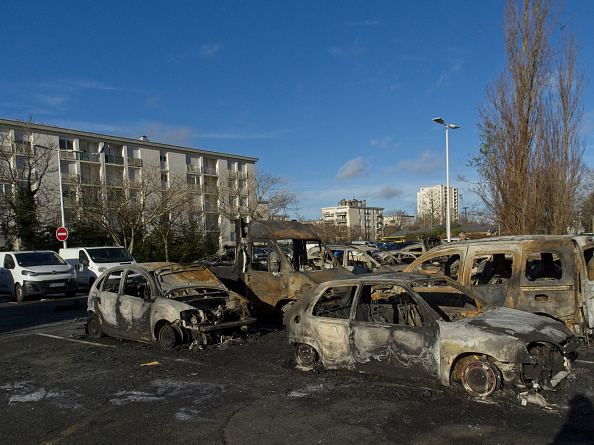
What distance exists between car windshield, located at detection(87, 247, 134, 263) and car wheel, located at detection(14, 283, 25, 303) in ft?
9.98

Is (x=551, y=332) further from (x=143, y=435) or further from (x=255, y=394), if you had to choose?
(x=143, y=435)

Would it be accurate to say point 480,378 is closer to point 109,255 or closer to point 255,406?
point 255,406

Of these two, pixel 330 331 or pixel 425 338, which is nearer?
pixel 425 338

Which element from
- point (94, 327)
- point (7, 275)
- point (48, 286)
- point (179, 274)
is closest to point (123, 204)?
point (7, 275)

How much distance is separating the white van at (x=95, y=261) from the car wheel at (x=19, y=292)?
2630 mm

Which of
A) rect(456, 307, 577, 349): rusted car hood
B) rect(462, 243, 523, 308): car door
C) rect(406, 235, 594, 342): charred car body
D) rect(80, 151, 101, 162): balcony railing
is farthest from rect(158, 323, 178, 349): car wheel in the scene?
rect(80, 151, 101, 162): balcony railing

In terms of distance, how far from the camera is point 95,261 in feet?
61.3

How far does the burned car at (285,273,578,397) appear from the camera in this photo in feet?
16.1

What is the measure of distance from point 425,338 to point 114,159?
181ft

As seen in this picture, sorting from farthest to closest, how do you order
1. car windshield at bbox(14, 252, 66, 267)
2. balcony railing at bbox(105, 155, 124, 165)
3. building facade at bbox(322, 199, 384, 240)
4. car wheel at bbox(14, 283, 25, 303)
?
building facade at bbox(322, 199, 384, 240) < balcony railing at bbox(105, 155, 124, 165) < car windshield at bbox(14, 252, 66, 267) < car wheel at bbox(14, 283, 25, 303)

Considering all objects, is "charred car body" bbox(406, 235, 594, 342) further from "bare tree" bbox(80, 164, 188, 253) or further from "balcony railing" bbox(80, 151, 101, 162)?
"balcony railing" bbox(80, 151, 101, 162)

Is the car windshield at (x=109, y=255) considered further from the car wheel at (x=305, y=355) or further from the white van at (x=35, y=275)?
the car wheel at (x=305, y=355)

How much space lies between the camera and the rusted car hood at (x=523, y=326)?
16.3ft

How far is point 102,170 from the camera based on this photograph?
50.0 m
